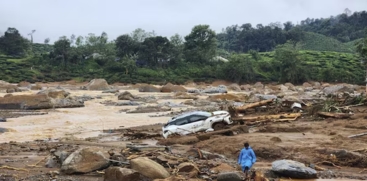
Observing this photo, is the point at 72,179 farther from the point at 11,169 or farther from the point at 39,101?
the point at 39,101

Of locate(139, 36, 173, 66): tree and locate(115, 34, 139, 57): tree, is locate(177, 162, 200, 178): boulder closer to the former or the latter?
locate(139, 36, 173, 66): tree

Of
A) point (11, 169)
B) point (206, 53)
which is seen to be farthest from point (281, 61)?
point (11, 169)

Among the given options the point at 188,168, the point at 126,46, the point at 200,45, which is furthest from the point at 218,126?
the point at 200,45

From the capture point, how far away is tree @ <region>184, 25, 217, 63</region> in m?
94.0

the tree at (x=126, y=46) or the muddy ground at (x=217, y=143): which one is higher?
the tree at (x=126, y=46)

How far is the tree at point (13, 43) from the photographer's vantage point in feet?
322

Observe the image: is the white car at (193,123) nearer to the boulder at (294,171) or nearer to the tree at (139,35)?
the boulder at (294,171)

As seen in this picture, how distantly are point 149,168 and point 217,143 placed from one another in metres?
5.75

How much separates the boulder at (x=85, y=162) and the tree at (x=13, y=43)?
92.7m

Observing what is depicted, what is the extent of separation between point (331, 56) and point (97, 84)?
216 ft

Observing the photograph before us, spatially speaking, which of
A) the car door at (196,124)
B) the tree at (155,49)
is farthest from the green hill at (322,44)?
the car door at (196,124)

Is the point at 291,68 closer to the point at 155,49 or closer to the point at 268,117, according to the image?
the point at 155,49

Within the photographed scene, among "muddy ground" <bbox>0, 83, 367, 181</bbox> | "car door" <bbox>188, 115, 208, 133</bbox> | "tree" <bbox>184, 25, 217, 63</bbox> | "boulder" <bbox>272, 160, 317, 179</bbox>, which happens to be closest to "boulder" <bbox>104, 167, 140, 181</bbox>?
"muddy ground" <bbox>0, 83, 367, 181</bbox>

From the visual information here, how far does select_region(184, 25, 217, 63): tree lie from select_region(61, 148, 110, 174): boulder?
3222 inches
